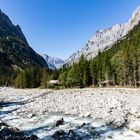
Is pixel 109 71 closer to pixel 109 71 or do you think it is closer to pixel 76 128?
pixel 109 71

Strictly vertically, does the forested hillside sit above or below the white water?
above

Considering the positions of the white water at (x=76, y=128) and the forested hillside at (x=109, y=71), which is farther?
the forested hillside at (x=109, y=71)

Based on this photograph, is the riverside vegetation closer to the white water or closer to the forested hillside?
the forested hillside

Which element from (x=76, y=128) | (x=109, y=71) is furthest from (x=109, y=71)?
(x=76, y=128)

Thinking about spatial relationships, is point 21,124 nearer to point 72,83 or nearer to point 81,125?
point 81,125

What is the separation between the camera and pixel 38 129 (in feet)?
94.2

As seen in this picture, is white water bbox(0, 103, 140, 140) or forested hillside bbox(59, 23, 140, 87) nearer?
white water bbox(0, 103, 140, 140)

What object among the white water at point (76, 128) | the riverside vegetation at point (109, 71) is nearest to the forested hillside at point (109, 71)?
the riverside vegetation at point (109, 71)

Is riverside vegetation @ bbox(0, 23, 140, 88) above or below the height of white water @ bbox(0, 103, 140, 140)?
above

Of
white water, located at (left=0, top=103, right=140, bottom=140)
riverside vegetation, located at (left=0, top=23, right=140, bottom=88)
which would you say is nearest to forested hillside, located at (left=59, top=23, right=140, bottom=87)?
riverside vegetation, located at (left=0, top=23, right=140, bottom=88)

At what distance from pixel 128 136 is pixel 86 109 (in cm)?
1533

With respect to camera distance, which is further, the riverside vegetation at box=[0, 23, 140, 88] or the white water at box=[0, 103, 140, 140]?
the riverside vegetation at box=[0, 23, 140, 88]

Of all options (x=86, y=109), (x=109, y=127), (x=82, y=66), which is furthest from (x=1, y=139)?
(x=82, y=66)

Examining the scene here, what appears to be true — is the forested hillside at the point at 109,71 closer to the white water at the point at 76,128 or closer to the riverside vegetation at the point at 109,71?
the riverside vegetation at the point at 109,71
